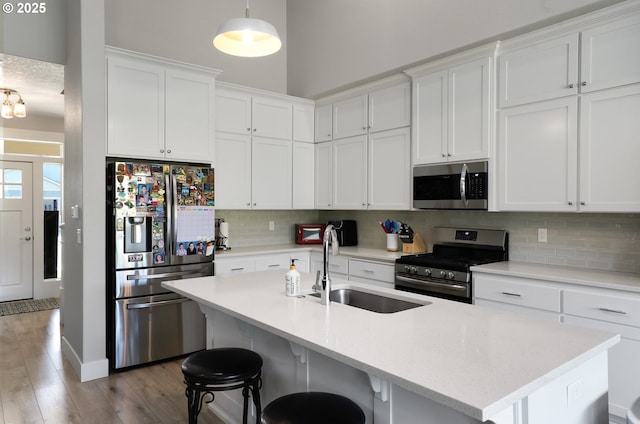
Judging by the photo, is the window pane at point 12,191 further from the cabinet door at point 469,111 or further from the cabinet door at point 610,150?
the cabinet door at point 610,150

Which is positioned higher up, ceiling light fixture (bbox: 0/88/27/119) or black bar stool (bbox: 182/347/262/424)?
ceiling light fixture (bbox: 0/88/27/119)

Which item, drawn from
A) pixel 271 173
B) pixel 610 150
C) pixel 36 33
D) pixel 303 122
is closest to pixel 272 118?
pixel 303 122

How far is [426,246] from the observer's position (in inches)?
163

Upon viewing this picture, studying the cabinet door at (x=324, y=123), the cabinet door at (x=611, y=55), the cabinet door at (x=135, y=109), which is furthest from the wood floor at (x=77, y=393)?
Answer: the cabinet door at (x=611, y=55)

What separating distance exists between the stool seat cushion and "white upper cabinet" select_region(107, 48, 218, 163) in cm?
213

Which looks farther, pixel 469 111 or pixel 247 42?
pixel 469 111

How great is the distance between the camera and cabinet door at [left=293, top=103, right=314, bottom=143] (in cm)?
484

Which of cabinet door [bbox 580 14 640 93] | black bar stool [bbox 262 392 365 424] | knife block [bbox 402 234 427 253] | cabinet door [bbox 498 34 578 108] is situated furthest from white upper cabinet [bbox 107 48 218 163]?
cabinet door [bbox 580 14 640 93]

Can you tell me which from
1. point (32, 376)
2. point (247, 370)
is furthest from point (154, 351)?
point (247, 370)

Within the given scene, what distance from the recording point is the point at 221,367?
1.91 m

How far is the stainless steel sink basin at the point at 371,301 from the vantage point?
215 centimetres

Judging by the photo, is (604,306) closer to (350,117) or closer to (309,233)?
(350,117)

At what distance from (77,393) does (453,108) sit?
3.64 m

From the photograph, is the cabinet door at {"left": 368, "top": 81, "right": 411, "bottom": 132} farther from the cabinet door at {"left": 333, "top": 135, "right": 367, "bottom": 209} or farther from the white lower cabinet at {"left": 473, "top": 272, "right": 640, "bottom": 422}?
the white lower cabinet at {"left": 473, "top": 272, "right": 640, "bottom": 422}
